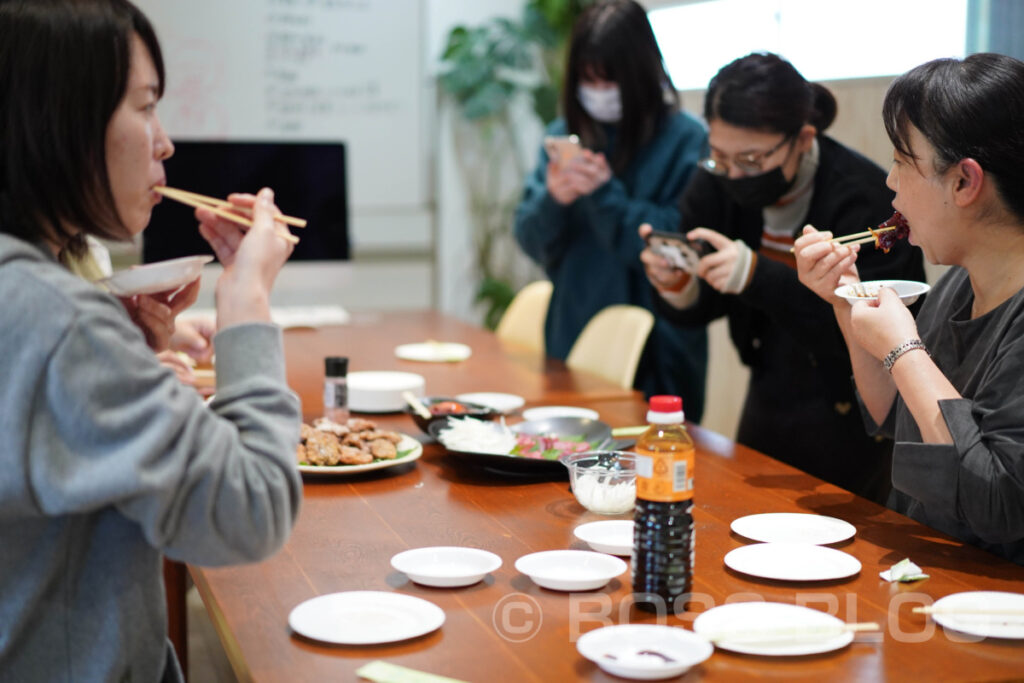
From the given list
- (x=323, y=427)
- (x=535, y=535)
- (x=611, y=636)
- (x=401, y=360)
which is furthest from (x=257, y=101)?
(x=611, y=636)

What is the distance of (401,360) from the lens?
10.1 ft

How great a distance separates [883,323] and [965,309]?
0.21 metres

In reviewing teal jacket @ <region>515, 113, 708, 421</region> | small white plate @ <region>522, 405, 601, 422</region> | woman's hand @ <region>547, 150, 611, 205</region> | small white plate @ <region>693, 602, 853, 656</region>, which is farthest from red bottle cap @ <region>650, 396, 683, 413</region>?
woman's hand @ <region>547, 150, 611, 205</region>

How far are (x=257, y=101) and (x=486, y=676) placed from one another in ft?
14.1

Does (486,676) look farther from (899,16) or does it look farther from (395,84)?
(395,84)

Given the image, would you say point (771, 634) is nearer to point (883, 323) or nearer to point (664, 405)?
point (664, 405)

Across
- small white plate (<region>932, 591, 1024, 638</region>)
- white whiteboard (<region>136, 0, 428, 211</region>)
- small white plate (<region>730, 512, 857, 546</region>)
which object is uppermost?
white whiteboard (<region>136, 0, 428, 211</region>)

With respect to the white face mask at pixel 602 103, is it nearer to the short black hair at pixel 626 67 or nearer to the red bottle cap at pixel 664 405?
the short black hair at pixel 626 67

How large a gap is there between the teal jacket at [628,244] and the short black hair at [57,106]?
2.15 meters

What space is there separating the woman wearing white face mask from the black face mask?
2.34ft

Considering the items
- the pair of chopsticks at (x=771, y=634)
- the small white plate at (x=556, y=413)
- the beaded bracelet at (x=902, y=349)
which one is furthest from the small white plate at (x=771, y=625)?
the small white plate at (x=556, y=413)

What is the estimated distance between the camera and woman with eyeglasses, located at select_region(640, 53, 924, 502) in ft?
7.36

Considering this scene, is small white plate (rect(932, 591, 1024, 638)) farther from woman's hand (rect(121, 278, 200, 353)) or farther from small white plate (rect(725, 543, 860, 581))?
woman's hand (rect(121, 278, 200, 353))

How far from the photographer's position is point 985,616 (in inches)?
49.4
